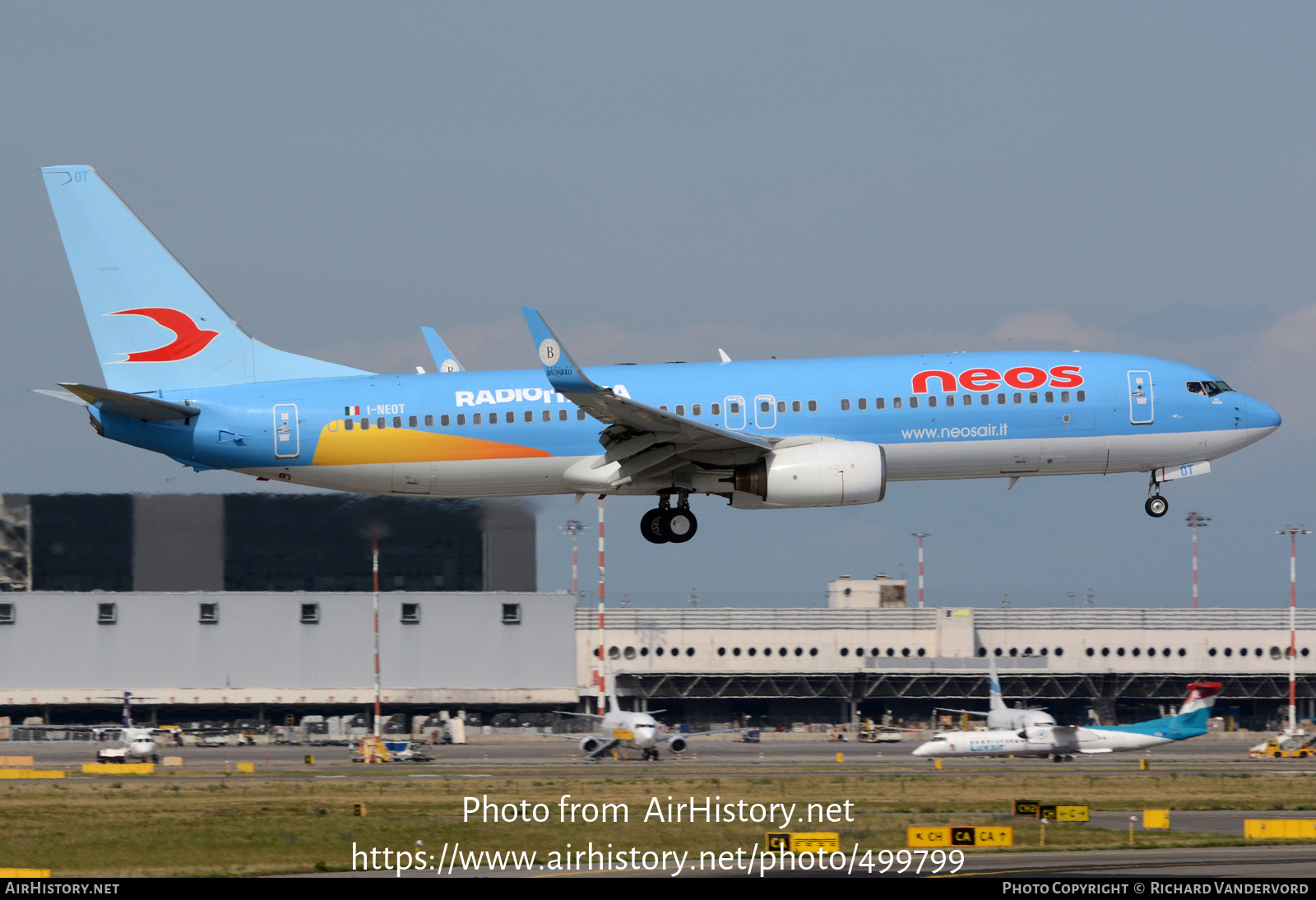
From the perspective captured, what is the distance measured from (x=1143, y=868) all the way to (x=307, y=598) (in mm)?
76141

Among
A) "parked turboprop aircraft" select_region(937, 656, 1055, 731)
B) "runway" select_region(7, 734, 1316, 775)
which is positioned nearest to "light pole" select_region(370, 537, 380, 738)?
"runway" select_region(7, 734, 1316, 775)

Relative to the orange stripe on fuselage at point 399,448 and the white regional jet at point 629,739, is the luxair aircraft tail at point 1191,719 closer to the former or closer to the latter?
the white regional jet at point 629,739

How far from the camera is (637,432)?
1577 inches

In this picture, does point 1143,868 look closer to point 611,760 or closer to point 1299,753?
point 611,760

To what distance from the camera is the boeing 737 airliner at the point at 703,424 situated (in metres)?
40.6

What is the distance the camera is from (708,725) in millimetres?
117438

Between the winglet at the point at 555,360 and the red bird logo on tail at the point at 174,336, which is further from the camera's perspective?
the red bird logo on tail at the point at 174,336

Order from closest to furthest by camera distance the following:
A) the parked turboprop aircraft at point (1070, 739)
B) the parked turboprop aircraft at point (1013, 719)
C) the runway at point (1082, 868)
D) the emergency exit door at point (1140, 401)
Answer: the runway at point (1082, 868) < the emergency exit door at point (1140, 401) < the parked turboprop aircraft at point (1070, 739) < the parked turboprop aircraft at point (1013, 719)

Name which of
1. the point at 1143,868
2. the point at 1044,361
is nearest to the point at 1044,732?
the point at 1044,361

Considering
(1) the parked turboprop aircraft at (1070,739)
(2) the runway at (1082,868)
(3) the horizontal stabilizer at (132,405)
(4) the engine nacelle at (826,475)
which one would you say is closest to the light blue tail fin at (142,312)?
(3) the horizontal stabilizer at (132,405)

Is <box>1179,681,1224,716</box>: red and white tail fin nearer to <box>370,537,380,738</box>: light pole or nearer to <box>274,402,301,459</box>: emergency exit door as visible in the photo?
<box>274,402,301,459</box>: emergency exit door

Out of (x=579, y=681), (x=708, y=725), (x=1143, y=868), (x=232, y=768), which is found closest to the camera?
(x=1143, y=868)

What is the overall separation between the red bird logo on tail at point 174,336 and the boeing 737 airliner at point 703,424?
0.57 meters

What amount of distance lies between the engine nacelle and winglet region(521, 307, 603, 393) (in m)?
5.69
